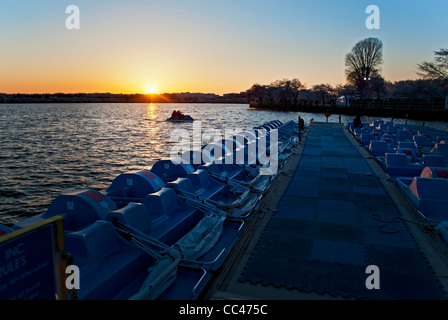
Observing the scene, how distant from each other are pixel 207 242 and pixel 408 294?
4119mm

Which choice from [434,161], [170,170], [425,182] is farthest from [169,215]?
[434,161]

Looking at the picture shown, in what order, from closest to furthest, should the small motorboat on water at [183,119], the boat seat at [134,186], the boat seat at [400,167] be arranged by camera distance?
1. the boat seat at [134,186]
2. the boat seat at [400,167]
3. the small motorboat on water at [183,119]

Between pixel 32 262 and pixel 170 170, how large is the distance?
30.0 ft

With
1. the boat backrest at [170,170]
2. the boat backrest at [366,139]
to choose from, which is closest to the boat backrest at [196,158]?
the boat backrest at [170,170]

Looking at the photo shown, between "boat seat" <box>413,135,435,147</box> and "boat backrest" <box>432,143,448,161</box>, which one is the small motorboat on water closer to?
"boat seat" <box>413,135,435,147</box>

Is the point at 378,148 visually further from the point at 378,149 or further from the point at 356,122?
the point at 356,122

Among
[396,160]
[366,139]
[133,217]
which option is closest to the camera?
[133,217]

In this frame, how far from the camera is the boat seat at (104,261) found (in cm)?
563

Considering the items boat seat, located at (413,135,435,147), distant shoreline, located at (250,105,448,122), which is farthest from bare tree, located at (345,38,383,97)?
boat seat, located at (413,135,435,147)

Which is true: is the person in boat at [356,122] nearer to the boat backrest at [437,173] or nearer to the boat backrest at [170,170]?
the boat backrest at [437,173]

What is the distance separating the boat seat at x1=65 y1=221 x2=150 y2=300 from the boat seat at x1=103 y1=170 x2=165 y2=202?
3.26 m

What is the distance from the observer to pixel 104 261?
6219mm

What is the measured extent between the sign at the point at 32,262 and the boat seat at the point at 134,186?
5901 mm
